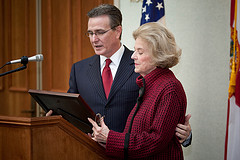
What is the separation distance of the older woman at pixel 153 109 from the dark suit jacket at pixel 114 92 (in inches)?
15.0

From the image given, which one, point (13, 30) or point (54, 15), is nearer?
point (54, 15)

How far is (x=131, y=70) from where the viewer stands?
1.98 meters

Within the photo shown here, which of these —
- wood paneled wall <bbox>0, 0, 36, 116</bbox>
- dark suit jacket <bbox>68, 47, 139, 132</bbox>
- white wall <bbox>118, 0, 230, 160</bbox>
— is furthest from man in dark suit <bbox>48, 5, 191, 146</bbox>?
wood paneled wall <bbox>0, 0, 36, 116</bbox>

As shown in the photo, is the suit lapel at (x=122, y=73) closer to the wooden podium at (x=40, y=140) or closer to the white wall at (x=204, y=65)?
the wooden podium at (x=40, y=140)

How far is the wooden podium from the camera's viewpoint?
3.61 feet

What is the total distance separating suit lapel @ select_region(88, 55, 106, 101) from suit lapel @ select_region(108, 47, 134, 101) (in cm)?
9

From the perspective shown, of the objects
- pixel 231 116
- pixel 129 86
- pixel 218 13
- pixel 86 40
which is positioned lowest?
pixel 231 116

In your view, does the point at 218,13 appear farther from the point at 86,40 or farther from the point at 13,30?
the point at 13,30

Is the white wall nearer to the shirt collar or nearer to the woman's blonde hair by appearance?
the shirt collar

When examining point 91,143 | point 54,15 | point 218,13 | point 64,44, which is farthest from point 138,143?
point 54,15

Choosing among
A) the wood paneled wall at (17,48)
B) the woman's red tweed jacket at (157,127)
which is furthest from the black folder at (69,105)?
the wood paneled wall at (17,48)

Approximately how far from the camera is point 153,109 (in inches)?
53.4

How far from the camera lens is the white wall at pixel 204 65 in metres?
2.52

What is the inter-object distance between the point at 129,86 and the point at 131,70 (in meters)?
0.13
